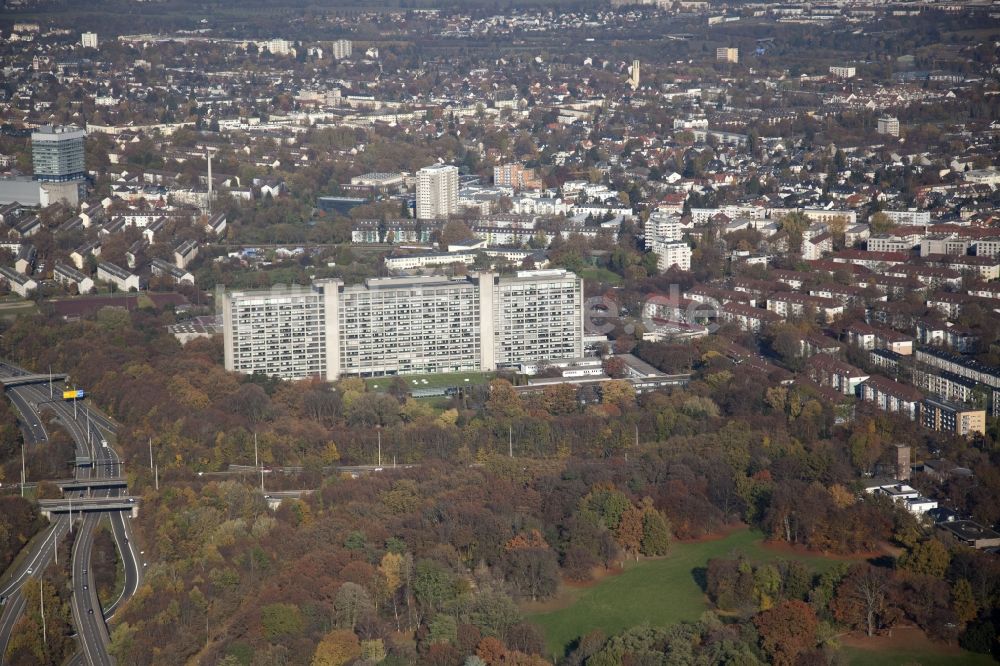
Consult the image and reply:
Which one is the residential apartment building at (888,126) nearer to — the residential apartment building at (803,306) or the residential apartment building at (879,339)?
the residential apartment building at (803,306)

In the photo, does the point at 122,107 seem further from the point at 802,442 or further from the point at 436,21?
the point at 802,442

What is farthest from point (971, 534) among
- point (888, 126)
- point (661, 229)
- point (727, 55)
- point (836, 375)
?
point (727, 55)

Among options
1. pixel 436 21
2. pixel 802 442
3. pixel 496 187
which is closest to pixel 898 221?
pixel 496 187

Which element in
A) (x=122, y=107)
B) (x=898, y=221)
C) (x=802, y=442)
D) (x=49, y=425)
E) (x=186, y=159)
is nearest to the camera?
(x=802, y=442)

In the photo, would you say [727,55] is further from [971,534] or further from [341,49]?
[971,534]

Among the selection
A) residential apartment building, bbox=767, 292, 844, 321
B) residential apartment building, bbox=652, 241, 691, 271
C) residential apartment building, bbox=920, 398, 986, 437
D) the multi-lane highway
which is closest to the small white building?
the multi-lane highway

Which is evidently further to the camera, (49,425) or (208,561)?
(49,425)

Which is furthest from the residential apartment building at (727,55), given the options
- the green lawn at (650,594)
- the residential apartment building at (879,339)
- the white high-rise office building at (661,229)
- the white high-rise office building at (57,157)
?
the green lawn at (650,594)
